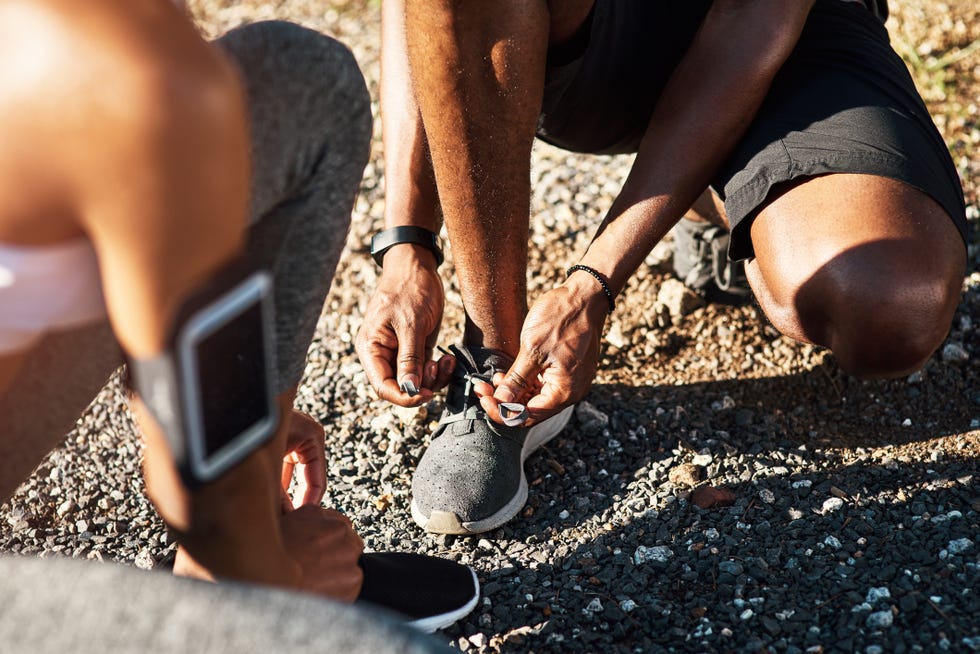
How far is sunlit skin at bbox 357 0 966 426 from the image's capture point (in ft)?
5.92

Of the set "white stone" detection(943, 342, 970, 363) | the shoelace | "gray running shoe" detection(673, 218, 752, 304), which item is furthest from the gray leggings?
"white stone" detection(943, 342, 970, 363)

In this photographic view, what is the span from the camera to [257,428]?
3.44 feet

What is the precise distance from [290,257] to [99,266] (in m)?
0.35

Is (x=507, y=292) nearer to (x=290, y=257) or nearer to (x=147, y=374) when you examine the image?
(x=290, y=257)

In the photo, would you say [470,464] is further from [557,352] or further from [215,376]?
[215,376]

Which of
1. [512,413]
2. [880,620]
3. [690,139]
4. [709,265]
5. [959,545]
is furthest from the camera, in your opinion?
[709,265]

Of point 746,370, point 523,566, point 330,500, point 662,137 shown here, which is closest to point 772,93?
point 662,137

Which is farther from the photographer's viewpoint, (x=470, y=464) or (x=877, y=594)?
(x=470, y=464)

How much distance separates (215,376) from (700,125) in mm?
1304

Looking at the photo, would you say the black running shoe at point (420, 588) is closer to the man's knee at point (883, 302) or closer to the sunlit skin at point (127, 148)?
the sunlit skin at point (127, 148)

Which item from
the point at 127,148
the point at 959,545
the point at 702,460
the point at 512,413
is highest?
the point at 127,148

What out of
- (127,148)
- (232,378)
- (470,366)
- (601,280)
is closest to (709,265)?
(601,280)

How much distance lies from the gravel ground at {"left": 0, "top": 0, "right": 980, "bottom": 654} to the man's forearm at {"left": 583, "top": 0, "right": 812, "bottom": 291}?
→ 474 mm

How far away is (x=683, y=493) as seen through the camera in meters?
1.98
